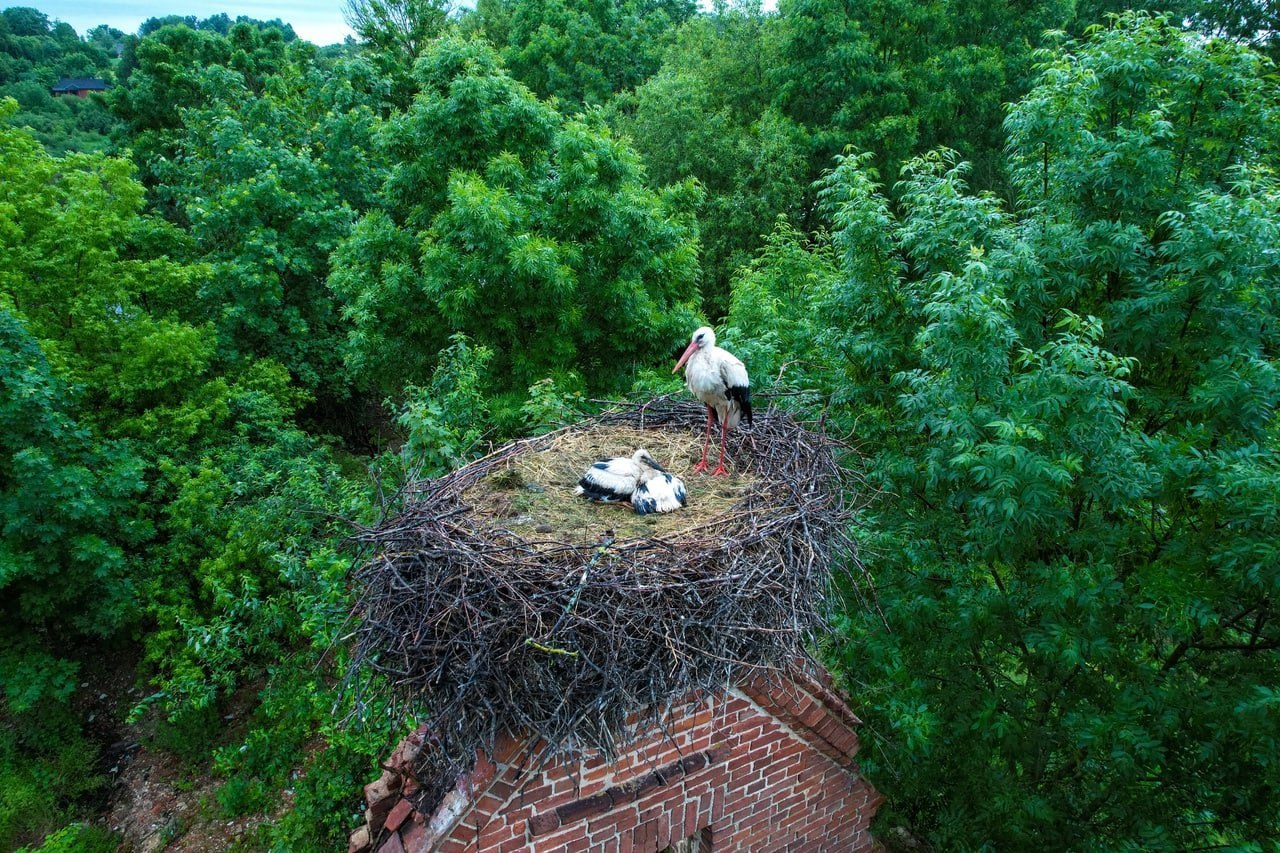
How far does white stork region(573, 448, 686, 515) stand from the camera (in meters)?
4.64

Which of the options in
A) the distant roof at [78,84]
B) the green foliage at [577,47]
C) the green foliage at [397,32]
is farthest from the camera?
the distant roof at [78,84]

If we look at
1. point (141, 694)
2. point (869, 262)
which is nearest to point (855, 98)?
point (869, 262)

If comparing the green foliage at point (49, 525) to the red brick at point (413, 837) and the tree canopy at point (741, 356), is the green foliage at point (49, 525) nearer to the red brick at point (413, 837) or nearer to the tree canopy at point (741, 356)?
the tree canopy at point (741, 356)

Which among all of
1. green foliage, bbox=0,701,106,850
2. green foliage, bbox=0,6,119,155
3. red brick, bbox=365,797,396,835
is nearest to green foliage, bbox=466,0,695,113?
green foliage, bbox=0,6,119,155

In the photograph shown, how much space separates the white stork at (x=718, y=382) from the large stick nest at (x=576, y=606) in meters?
0.72

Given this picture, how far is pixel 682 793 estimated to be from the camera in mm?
4402

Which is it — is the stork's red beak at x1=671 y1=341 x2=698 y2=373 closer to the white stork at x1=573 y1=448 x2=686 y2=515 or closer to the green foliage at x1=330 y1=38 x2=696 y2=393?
the white stork at x1=573 y1=448 x2=686 y2=515

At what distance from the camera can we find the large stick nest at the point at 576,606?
11.1ft

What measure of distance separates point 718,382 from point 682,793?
9.34 ft

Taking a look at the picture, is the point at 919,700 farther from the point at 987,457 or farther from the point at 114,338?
the point at 114,338

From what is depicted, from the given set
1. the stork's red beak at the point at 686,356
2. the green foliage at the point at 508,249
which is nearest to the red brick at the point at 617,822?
the stork's red beak at the point at 686,356

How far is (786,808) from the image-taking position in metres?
4.93

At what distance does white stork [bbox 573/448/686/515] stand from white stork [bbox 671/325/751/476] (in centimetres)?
69

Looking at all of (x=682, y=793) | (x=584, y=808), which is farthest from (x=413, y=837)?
(x=682, y=793)
